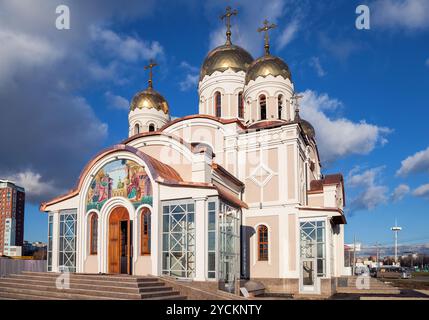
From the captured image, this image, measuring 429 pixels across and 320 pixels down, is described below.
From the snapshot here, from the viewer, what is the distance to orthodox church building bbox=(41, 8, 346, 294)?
13531 mm

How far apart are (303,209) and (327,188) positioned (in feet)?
11.7

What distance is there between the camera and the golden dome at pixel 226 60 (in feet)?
75.1

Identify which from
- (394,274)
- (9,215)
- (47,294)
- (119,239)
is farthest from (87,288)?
(9,215)

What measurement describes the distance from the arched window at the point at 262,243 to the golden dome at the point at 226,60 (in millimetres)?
9376

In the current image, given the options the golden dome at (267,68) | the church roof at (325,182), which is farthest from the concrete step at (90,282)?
the golden dome at (267,68)

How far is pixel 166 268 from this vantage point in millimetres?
13539

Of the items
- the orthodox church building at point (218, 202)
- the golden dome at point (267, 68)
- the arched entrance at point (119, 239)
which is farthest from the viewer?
the golden dome at point (267, 68)

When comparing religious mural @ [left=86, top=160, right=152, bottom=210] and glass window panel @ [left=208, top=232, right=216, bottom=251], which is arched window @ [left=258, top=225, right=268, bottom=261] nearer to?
glass window panel @ [left=208, top=232, right=216, bottom=251]

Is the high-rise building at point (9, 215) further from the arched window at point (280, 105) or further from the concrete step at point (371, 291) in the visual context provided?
the concrete step at point (371, 291)

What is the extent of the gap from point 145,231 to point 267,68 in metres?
11.3

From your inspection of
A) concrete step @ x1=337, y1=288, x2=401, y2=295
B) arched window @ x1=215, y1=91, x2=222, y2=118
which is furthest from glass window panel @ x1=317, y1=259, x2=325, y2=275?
arched window @ x1=215, y1=91, x2=222, y2=118

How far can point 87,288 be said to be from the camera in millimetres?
12156
